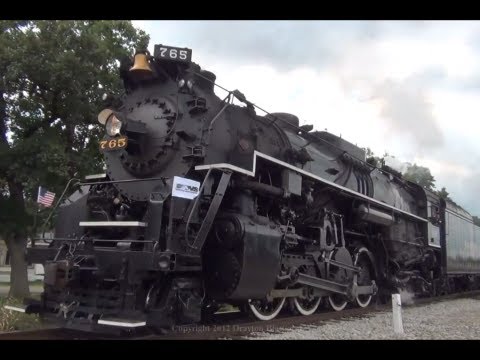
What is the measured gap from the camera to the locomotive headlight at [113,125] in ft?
25.0

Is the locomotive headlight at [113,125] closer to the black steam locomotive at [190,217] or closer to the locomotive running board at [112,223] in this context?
the black steam locomotive at [190,217]

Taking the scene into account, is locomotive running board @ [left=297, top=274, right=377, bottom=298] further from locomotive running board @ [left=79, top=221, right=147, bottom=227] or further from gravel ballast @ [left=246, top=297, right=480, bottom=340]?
locomotive running board @ [left=79, top=221, right=147, bottom=227]

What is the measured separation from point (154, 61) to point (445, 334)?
6.57 metres

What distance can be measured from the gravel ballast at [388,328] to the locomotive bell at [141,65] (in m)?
4.53

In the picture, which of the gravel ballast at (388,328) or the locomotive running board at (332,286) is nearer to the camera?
the gravel ballast at (388,328)

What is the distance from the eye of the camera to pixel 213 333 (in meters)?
6.89

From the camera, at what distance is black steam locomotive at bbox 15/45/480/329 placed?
21.2 ft

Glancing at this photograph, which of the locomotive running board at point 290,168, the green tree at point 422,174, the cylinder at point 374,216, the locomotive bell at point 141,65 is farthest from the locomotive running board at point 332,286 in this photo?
the green tree at point 422,174

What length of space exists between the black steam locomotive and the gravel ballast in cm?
74

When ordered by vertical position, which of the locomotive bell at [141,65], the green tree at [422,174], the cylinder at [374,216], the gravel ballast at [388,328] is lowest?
the gravel ballast at [388,328]

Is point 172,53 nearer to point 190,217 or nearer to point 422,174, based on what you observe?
point 190,217

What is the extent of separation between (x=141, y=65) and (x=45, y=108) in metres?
6.96

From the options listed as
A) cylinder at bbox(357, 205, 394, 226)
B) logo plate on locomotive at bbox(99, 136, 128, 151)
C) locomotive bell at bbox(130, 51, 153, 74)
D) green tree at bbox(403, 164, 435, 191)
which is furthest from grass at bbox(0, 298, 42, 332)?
green tree at bbox(403, 164, 435, 191)
